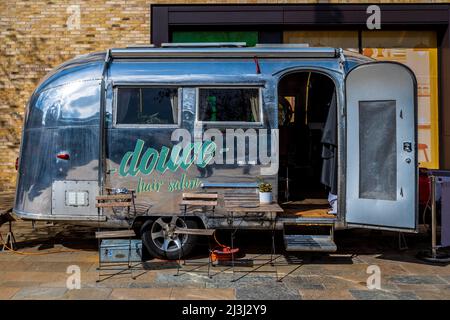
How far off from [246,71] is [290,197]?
Answer: 8.69 ft

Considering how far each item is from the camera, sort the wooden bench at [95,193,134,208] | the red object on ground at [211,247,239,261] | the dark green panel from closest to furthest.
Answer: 1. the wooden bench at [95,193,134,208]
2. the red object on ground at [211,247,239,261]
3. the dark green panel

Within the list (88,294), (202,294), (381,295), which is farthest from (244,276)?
(88,294)

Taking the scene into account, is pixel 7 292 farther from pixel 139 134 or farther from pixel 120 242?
pixel 139 134

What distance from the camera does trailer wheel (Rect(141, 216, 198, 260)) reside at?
648 centimetres

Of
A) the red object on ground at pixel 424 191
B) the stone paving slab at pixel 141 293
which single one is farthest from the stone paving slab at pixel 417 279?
the stone paving slab at pixel 141 293

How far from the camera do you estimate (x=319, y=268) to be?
6.29 metres

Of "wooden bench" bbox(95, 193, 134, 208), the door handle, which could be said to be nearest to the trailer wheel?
"wooden bench" bbox(95, 193, 134, 208)

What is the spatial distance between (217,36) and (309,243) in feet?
23.0

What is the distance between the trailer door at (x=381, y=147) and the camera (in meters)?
6.05

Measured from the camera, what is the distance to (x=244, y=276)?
233 inches

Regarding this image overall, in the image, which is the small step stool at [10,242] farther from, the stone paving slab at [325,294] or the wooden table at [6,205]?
the stone paving slab at [325,294]

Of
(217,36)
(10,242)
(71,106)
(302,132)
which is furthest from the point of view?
(217,36)

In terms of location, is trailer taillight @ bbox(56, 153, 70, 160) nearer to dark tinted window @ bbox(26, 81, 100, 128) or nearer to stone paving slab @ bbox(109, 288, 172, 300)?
dark tinted window @ bbox(26, 81, 100, 128)

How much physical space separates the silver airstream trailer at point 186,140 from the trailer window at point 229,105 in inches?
0.6
